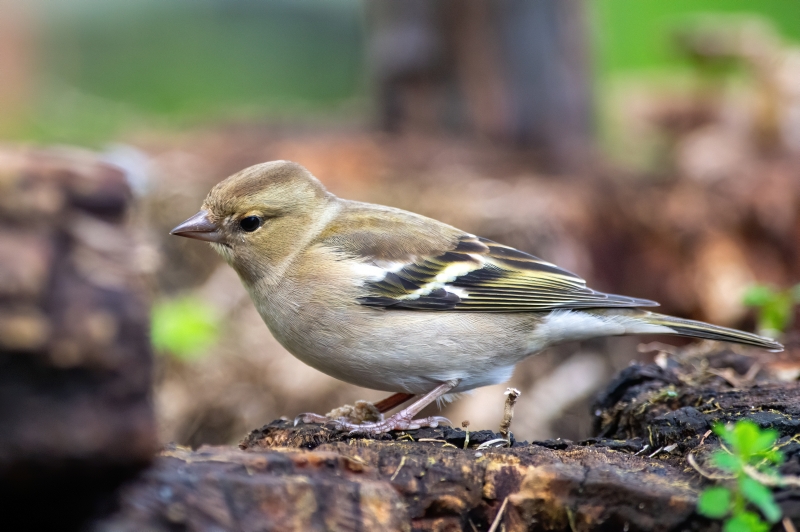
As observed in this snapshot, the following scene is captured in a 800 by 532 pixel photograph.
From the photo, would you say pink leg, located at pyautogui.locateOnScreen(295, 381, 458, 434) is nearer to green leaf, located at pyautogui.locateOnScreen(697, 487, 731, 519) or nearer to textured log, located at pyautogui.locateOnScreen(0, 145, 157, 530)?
textured log, located at pyautogui.locateOnScreen(0, 145, 157, 530)

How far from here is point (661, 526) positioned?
2.60m

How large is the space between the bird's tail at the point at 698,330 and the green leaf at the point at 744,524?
1.84 m

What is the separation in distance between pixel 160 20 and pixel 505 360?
1691 centimetres

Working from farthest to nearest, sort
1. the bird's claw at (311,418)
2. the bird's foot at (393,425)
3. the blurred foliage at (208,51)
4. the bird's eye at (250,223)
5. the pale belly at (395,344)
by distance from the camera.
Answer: the blurred foliage at (208,51)
the bird's eye at (250,223)
the pale belly at (395,344)
the bird's claw at (311,418)
the bird's foot at (393,425)

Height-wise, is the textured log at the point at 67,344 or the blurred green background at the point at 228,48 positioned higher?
the blurred green background at the point at 228,48

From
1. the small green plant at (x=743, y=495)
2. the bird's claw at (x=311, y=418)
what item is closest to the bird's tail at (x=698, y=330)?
the small green plant at (x=743, y=495)

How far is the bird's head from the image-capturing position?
13.8 ft

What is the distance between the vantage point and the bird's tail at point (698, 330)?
4031 mm

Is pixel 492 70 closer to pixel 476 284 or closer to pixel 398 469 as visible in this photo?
pixel 476 284

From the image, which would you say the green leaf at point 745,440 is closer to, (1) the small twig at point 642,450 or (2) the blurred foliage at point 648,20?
(1) the small twig at point 642,450

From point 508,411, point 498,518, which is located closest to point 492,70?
point 508,411

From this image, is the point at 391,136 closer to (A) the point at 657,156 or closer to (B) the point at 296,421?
(A) the point at 657,156

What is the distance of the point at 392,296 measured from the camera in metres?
4.06

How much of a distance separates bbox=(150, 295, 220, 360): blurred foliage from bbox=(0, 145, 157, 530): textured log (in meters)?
4.32
